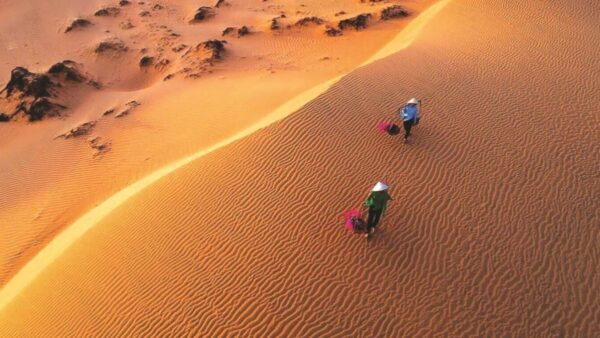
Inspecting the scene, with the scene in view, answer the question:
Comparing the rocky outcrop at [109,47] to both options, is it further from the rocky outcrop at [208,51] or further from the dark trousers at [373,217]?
the dark trousers at [373,217]

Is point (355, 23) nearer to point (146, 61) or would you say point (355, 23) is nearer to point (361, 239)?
point (146, 61)

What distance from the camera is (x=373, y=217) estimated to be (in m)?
6.21

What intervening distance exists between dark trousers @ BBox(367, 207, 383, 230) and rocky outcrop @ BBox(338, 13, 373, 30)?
13203 mm

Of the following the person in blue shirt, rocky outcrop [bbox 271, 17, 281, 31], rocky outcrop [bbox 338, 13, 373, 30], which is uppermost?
the person in blue shirt

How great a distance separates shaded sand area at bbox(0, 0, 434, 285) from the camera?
34.4 ft

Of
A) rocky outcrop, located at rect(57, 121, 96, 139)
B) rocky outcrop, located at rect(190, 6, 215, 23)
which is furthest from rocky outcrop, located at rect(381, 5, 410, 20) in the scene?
rocky outcrop, located at rect(57, 121, 96, 139)

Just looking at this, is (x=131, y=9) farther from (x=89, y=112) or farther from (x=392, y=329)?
(x=392, y=329)

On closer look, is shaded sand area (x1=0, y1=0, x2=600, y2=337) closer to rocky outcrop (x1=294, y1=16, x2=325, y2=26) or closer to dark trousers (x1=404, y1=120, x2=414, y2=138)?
dark trousers (x1=404, y1=120, x2=414, y2=138)

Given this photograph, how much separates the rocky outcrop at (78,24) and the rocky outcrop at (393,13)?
14.0 metres

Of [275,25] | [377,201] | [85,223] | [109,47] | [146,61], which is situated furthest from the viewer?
[275,25]

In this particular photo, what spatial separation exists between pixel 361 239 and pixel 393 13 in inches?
568

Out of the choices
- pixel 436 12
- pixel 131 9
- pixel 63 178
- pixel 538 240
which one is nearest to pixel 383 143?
pixel 538 240

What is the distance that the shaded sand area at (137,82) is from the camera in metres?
10.5

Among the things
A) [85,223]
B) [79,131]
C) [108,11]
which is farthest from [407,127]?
[108,11]
